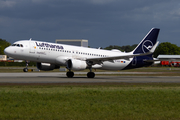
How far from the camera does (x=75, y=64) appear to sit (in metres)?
38.1

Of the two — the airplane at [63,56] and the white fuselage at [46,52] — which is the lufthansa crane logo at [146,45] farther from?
the white fuselage at [46,52]

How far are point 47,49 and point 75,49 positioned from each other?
4.68 m

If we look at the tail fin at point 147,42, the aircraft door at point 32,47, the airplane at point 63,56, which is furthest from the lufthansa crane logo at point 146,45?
the aircraft door at point 32,47

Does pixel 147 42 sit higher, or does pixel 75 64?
pixel 147 42

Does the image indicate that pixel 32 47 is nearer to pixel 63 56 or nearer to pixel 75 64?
pixel 63 56

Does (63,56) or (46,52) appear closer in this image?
(46,52)

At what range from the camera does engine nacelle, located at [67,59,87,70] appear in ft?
125

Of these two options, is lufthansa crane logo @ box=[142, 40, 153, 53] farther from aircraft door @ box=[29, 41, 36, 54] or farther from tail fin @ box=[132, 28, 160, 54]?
aircraft door @ box=[29, 41, 36, 54]

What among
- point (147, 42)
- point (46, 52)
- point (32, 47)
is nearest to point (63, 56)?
point (46, 52)

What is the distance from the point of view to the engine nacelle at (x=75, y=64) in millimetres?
37969

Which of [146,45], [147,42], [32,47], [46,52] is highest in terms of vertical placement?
[147,42]

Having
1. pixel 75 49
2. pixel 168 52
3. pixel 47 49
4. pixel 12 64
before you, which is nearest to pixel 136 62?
pixel 75 49

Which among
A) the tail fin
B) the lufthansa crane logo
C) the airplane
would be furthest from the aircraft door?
the lufthansa crane logo

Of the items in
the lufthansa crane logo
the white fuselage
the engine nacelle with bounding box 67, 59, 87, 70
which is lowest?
the engine nacelle with bounding box 67, 59, 87, 70
